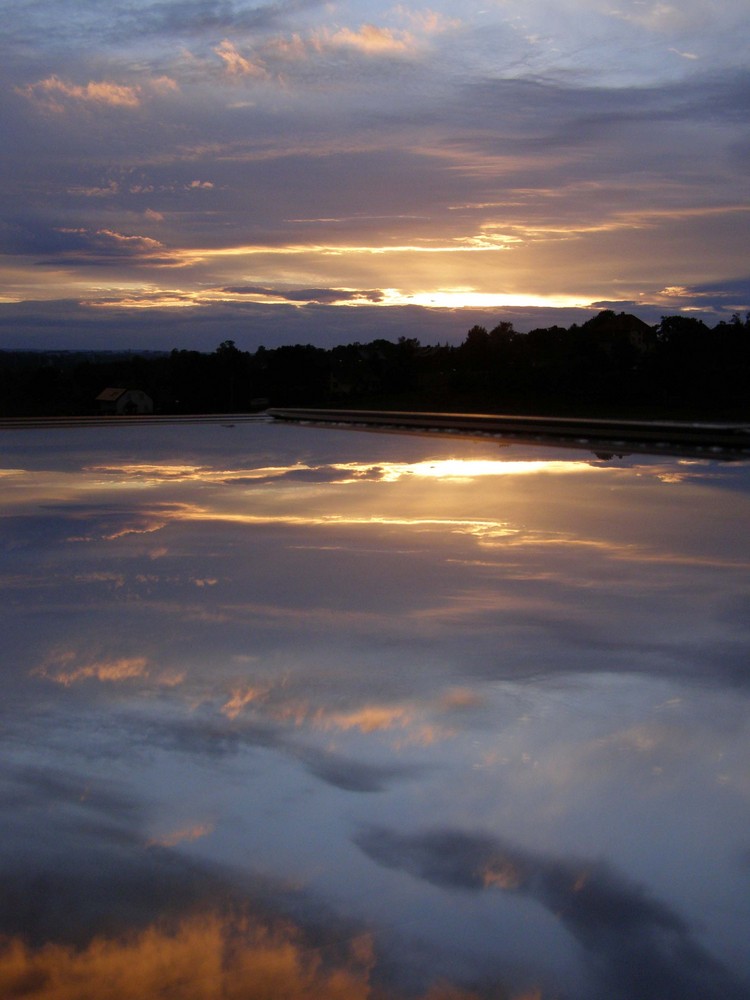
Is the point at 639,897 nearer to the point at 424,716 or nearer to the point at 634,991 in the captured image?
the point at 634,991

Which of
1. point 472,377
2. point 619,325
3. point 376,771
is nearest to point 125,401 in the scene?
point 472,377

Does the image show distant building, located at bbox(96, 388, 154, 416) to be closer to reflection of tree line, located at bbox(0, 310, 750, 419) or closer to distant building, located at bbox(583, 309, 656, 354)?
reflection of tree line, located at bbox(0, 310, 750, 419)

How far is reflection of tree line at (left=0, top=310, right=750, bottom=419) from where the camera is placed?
62938 millimetres

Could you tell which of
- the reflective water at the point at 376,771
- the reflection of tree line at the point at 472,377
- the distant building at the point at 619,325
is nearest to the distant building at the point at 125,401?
the reflection of tree line at the point at 472,377

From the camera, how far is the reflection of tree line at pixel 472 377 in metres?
62.9

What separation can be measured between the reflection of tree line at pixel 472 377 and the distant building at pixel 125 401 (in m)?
1.34

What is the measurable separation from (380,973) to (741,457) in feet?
70.8

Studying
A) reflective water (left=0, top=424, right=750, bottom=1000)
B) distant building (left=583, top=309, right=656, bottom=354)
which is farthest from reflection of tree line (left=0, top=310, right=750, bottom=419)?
reflective water (left=0, top=424, right=750, bottom=1000)

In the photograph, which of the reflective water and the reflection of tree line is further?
the reflection of tree line

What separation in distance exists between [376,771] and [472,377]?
71273 mm

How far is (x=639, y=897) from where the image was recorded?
160 inches

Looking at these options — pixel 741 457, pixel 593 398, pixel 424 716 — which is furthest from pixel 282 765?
pixel 593 398

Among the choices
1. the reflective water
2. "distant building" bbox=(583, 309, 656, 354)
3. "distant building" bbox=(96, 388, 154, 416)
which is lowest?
the reflective water

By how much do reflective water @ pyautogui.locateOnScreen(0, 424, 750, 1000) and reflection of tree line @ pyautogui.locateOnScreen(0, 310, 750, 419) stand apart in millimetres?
42559
